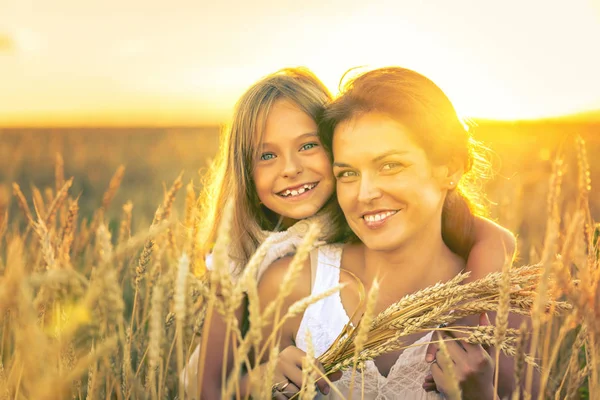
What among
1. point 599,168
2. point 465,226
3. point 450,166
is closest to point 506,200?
point 465,226

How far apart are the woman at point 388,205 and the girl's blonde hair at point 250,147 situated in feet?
1.03

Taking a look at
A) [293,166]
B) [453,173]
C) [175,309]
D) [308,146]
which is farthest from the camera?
[308,146]

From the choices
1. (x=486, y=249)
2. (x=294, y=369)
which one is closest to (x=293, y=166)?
(x=486, y=249)

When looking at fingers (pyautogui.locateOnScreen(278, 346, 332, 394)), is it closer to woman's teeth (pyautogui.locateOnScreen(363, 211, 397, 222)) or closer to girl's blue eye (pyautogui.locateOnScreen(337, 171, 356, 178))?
woman's teeth (pyautogui.locateOnScreen(363, 211, 397, 222))

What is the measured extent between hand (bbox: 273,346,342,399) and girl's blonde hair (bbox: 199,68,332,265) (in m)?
0.90

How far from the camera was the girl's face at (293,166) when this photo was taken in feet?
8.77

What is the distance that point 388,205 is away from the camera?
2.28 meters

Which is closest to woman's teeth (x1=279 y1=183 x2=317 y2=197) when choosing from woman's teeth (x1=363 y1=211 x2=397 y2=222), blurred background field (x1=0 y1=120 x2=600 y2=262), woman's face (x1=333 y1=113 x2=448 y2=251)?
woman's face (x1=333 y1=113 x2=448 y2=251)

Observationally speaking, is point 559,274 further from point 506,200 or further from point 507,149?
point 507,149

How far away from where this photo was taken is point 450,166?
2.51 m

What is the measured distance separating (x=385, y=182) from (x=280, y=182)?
0.66 metres

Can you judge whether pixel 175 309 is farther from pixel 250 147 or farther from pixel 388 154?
pixel 250 147

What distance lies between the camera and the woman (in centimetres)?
226

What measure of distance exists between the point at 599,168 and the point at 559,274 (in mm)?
10248
